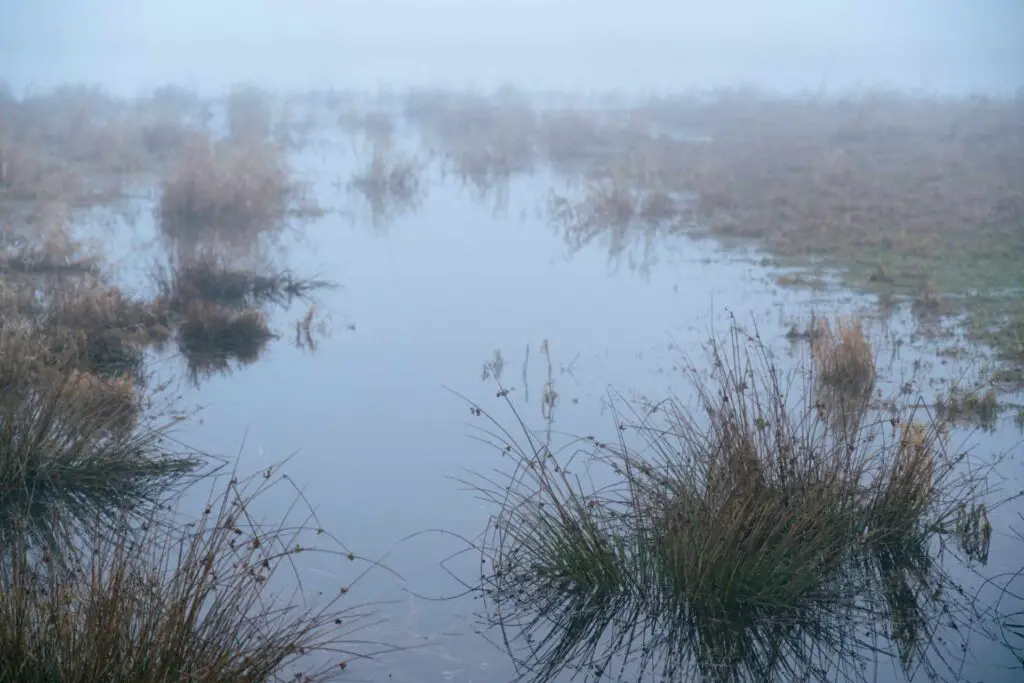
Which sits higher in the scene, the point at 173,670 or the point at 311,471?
the point at 173,670

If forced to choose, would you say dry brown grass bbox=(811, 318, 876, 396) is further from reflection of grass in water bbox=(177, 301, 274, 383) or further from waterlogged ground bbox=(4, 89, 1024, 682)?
reflection of grass in water bbox=(177, 301, 274, 383)

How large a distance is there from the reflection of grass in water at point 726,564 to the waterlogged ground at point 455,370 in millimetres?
212

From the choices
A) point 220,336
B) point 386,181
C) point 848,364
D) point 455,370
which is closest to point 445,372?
point 455,370

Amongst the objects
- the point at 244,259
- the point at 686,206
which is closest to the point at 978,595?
the point at 244,259

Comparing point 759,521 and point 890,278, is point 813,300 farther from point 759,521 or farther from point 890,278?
point 759,521

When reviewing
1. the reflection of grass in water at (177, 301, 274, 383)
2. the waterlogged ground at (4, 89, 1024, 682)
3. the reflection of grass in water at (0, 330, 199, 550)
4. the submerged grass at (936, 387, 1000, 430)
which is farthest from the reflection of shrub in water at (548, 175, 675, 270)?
the reflection of grass in water at (0, 330, 199, 550)

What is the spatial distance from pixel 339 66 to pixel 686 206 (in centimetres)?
3454

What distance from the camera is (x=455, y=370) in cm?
909

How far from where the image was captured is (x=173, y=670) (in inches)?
140

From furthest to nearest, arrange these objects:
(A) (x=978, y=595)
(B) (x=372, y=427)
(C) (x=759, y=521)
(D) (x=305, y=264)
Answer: (D) (x=305, y=264)
(B) (x=372, y=427)
(A) (x=978, y=595)
(C) (x=759, y=521)

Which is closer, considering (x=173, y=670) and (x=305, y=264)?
(x=173, y=670)

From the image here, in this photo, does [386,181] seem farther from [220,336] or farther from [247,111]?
[247,111]

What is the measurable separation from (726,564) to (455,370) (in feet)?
15.1

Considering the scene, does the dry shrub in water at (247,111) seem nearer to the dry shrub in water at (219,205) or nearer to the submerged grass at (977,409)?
the dry shrub in water at (219,205)
